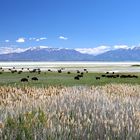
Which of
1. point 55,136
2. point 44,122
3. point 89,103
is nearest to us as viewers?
point 55,136

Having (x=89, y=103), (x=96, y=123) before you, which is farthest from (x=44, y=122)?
(x=89, y=103)

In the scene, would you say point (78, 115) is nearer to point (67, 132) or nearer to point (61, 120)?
point (61, 120)

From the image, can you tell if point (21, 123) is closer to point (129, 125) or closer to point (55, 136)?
point (55, 136)

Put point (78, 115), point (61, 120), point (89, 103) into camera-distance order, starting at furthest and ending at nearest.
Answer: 1. point (89, 103)
2. point (78, 115)
3. point (61, 120)

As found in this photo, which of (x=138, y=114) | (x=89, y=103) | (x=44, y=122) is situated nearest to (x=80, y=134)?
(x=44, y=122)

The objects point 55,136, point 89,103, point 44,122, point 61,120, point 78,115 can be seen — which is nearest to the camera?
point 55,136

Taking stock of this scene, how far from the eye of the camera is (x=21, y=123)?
1016cm

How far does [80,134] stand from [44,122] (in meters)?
1.03

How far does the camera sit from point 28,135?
9406 millimetres

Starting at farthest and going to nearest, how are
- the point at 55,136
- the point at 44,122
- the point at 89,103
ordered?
the point at 89,103 < the point at 44,122 < the point at 55,136

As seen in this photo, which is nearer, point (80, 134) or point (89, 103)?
point (80, 134)

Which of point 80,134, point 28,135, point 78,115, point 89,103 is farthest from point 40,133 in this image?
point 89,103

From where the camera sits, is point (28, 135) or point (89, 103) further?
point (89, 103)

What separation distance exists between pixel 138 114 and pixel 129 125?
544 millimetres
